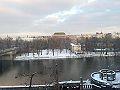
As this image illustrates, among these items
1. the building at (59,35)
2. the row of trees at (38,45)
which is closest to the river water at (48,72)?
→ the row of trees at (38,45)

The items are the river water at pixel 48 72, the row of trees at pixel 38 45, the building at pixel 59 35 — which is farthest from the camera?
the building at pixel 59 35

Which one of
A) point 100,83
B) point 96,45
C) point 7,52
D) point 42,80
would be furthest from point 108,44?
point 100,83

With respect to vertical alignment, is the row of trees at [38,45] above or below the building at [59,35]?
below

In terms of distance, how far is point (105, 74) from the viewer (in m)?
13.8

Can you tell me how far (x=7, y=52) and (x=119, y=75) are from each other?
1384 inches

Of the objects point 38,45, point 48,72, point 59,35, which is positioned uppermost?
point 59,35

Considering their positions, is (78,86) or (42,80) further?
(42,80)

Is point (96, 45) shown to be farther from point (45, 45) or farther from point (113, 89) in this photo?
point (113, 89)

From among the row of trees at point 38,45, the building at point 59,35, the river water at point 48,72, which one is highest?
the building at point 59,35

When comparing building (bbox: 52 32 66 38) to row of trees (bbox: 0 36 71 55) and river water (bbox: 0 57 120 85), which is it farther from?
river water (bbox: 0 57 120 85)

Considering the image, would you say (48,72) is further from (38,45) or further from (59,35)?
(59,35)

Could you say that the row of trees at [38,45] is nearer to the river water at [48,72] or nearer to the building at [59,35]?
the river water at [48,72]

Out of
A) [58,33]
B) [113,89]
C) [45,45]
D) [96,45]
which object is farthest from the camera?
[58,33]

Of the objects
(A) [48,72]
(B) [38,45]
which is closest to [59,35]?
(B) [38,45]
